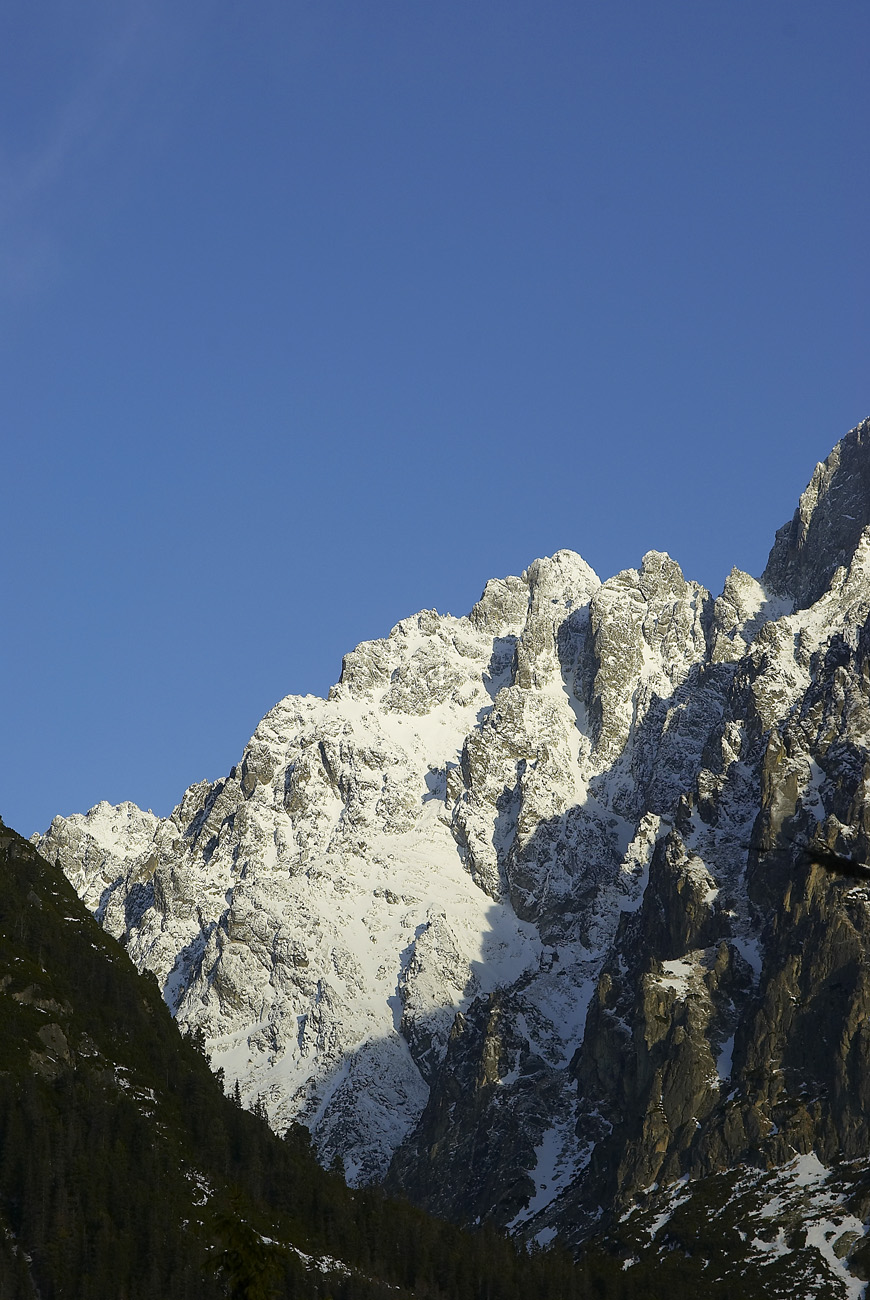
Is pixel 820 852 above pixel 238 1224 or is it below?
below

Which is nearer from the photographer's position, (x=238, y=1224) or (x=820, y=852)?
(x=820, y=852)

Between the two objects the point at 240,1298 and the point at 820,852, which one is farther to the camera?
the point at 240,1298

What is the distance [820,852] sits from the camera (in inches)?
1759

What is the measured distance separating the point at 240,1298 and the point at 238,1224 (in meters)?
3.56

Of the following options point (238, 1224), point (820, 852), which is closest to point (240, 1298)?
point (238, 1224)

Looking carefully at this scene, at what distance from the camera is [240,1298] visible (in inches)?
3081

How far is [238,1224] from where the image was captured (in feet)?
265

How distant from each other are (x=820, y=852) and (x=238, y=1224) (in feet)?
150

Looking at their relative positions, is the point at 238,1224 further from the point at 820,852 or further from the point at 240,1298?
the point at 820,852

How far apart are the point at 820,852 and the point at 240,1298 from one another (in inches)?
1756
